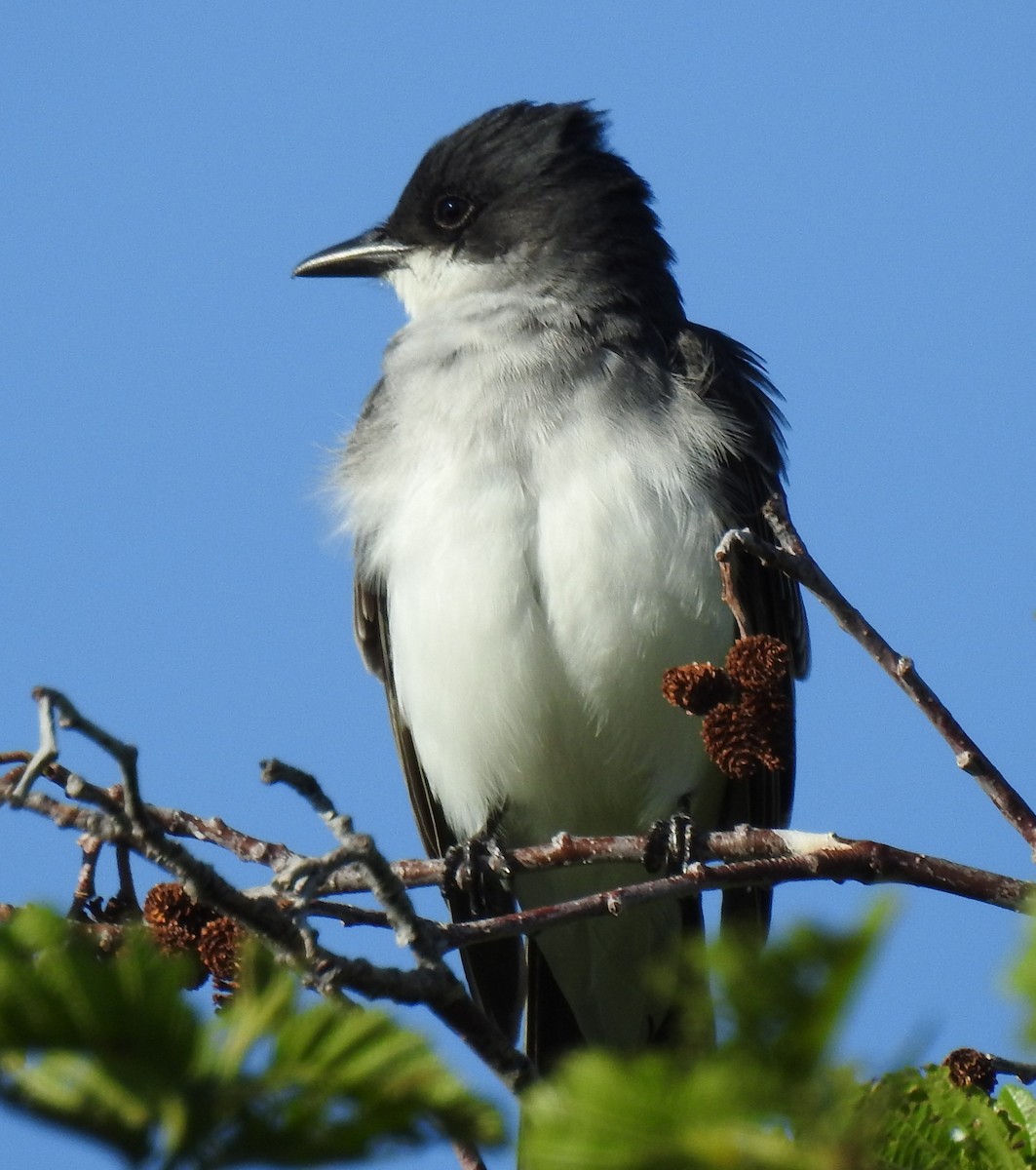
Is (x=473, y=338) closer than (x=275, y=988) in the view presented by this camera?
No

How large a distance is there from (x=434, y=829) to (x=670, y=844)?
191cm

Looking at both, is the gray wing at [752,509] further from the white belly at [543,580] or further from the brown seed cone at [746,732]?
the brown seed cone at [746,732]

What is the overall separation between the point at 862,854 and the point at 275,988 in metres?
1.94

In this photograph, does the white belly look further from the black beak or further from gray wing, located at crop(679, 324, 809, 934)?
the black beak

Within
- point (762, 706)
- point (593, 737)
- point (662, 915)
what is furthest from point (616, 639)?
point (762, 706)

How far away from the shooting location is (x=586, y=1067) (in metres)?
0.81

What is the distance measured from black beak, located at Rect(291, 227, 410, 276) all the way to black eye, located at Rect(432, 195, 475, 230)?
0.60 feet

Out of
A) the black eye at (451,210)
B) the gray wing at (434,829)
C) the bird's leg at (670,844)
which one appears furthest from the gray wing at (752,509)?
the black eye at (451,210)

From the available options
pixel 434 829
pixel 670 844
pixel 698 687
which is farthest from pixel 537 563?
pixel 698 687

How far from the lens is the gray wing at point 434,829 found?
568 cm

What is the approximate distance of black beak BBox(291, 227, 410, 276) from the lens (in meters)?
6.51

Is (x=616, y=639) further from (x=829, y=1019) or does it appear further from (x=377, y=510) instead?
(x=829, y=1019)

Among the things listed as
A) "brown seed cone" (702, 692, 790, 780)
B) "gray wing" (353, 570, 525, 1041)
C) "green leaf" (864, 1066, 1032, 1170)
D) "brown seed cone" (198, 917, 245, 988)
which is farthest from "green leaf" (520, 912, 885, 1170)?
"gray wing" (353, 570, 525, 1041)

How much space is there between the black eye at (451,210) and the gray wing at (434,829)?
1601 mm
